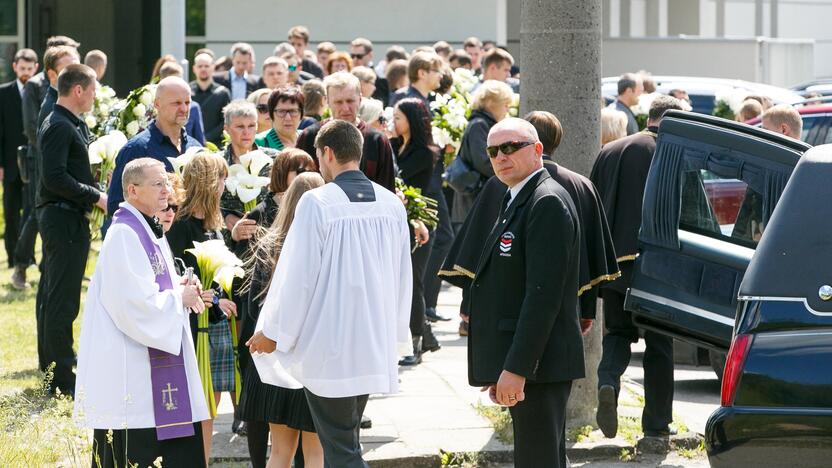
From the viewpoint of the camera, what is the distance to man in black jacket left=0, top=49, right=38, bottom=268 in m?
14.2

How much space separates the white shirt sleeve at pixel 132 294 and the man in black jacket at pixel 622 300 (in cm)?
305

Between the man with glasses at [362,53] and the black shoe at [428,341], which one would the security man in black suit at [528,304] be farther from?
the man with glasses at [362,53]

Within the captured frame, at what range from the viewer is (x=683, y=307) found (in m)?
7.03

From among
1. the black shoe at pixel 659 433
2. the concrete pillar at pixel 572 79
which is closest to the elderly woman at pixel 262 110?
the concrete pillar at pixel 572 79

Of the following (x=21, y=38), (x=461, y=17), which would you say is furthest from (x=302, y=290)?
(x=21, y=38)

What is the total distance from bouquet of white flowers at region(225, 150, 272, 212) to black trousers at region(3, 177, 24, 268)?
285 inches

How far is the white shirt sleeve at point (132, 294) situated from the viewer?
5.68m

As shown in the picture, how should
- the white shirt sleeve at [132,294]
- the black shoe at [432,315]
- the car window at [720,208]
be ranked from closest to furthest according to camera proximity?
the white shirt sleeve at [132,294]
the car window at [720,208]
the black shoe at [432,315]

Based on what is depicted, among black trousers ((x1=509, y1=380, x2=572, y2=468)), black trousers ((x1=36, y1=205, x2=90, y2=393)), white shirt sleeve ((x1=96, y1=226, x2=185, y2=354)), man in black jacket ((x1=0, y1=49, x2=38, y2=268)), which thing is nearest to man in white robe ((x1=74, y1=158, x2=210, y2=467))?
white shirt sleeve ((x1=96, y1=226, x2=185, y2=354))

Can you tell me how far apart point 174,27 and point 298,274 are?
7028 millimetres

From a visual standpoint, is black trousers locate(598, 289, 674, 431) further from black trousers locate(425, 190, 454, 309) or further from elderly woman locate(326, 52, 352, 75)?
elderly woman locate(326, 52, 352, 75)

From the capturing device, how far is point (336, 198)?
5.96 m

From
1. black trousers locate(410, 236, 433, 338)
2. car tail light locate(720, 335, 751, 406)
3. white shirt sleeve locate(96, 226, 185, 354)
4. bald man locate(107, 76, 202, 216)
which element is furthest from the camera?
black trousers locate(410, 236, 433, 338)

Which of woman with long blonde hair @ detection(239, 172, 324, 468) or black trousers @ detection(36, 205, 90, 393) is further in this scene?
black trousers @ detection(36, 205, 90, 393)
